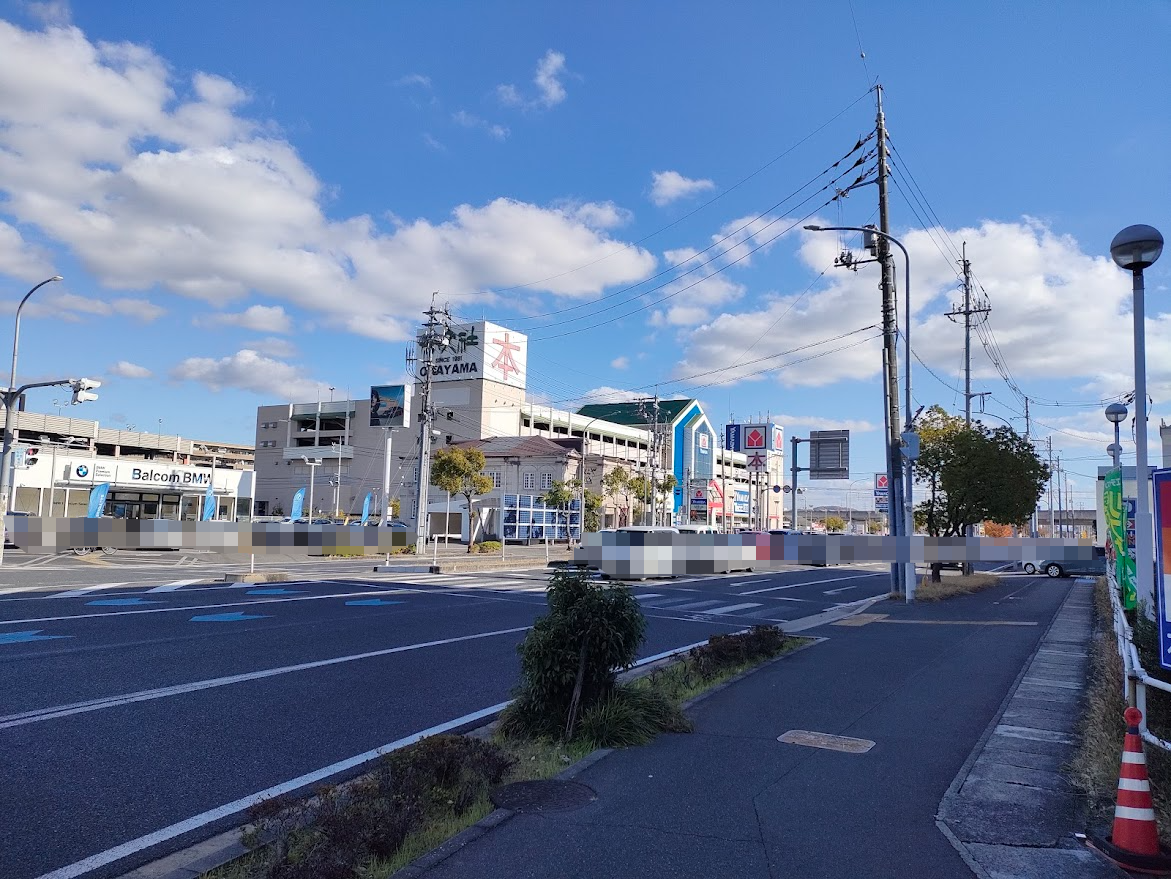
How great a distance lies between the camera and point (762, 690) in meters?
9.56

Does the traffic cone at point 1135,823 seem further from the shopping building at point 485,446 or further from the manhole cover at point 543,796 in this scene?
the shopping building at point 485,446

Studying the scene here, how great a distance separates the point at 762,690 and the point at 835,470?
44.4 m

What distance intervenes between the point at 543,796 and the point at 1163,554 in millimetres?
4555

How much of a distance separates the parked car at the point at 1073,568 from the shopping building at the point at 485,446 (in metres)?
34.1

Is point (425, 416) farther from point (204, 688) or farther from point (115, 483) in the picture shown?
point (204, 688)

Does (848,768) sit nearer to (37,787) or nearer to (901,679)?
(901,679)

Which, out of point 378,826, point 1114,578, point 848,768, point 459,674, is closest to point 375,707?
point 459,674

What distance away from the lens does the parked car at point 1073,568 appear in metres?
36.7

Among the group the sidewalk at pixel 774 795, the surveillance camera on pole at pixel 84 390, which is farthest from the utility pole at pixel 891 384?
the surveillance camera on pole at pixel 84 390

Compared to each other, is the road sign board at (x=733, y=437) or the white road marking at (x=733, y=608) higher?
the road sign board at (x=733, y=437)

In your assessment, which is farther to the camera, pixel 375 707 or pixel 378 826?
pixel 375 707

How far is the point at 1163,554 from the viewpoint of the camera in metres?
5.59

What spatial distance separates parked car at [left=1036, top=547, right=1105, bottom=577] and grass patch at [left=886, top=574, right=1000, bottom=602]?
7.44m

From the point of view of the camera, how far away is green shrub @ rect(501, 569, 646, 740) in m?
7.10
